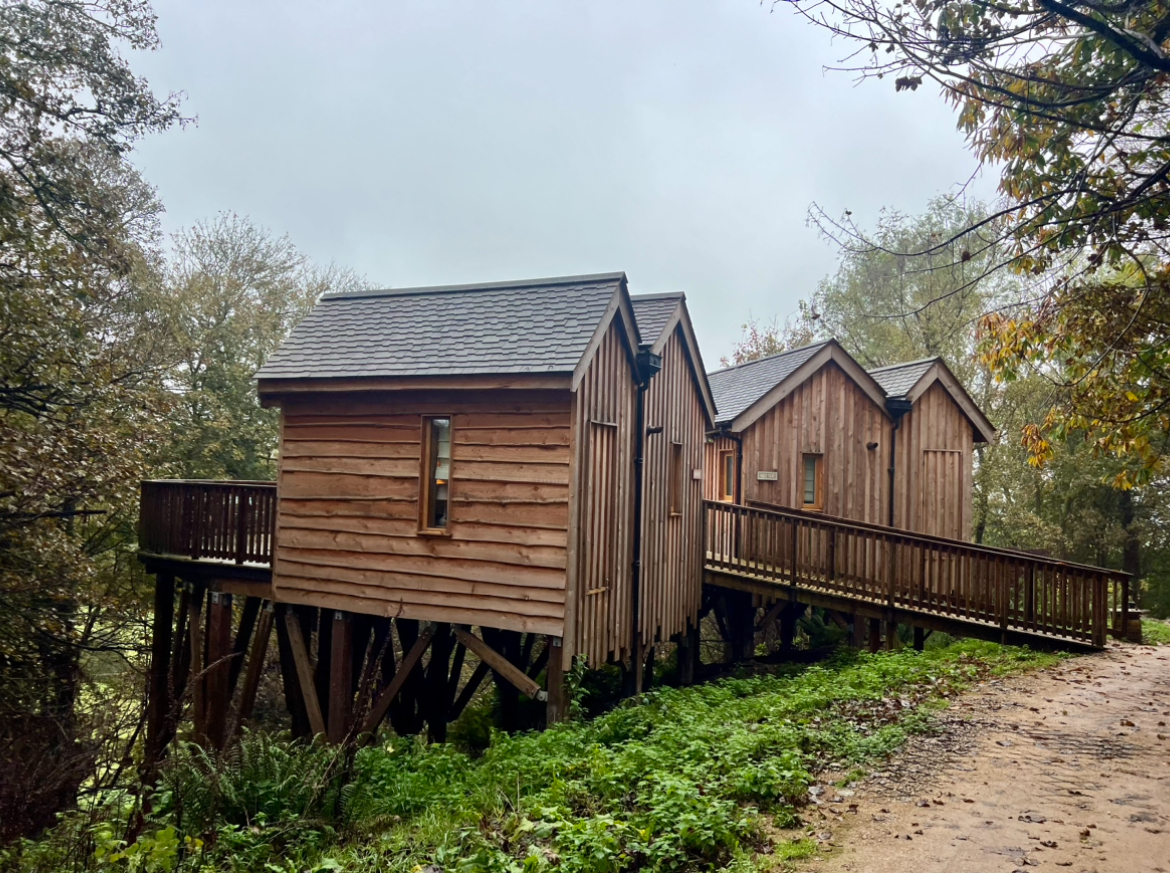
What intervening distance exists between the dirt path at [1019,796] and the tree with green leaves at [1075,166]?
104 inches

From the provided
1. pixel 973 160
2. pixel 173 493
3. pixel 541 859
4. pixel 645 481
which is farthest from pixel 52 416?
pixel 973 160

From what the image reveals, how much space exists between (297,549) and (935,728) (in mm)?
8669

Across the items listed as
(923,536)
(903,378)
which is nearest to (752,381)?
(903,378)

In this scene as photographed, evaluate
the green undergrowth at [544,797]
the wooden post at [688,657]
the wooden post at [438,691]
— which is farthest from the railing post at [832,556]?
the wooden post at [438,691]

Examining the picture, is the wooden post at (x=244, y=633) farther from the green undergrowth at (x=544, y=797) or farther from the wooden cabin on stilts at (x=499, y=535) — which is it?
the green undergrowth at (x=544, y=797)

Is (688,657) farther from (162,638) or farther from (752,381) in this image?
(162,638)

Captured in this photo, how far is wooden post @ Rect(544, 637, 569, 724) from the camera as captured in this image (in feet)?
33.2

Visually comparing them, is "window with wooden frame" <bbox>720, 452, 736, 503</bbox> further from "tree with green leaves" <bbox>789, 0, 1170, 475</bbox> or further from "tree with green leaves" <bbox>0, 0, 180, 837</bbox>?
"tree with green leaves" <bbox>0, 0, 180, 837</bbox>

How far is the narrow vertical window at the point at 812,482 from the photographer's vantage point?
17953 millimetres

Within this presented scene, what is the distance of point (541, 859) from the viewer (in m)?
5.20

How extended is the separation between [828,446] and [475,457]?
395 inches

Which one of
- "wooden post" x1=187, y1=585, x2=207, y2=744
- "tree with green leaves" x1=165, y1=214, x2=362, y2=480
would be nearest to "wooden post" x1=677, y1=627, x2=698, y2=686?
"wooden post" x1=187, y1=585, x2=207, y2=744

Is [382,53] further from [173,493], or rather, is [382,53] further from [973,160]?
[973,160]

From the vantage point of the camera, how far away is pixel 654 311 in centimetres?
1357
